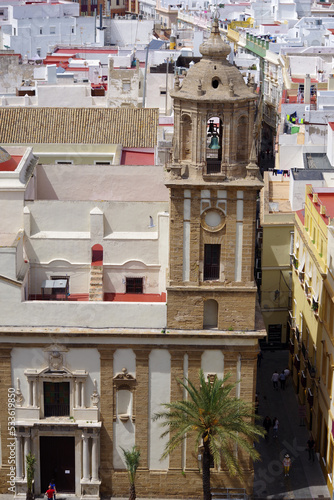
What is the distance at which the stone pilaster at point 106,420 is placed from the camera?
4928 cm

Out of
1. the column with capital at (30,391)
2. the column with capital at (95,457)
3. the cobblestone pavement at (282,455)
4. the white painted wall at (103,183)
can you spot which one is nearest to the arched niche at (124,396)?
the column with capital at (95,457)

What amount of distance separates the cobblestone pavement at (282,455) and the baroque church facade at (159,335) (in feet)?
9.48

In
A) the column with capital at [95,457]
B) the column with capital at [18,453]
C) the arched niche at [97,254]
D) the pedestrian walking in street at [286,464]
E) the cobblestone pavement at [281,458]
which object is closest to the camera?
the column with capital at [95,457]

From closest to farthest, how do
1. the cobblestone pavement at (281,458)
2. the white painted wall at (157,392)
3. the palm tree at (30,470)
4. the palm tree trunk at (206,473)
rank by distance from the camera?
the palm tree trunk at (206,473) → the palm tree at (30,470) → the white painted wall at (157,392) → the cobblestone pavement at (281,458)

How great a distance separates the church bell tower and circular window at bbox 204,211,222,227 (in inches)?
1.8

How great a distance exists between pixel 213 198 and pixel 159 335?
22.1ft

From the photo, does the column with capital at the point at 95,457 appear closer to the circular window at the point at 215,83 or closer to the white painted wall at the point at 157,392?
the white painted wall at the point at 157,392

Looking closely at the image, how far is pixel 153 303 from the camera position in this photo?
4881cm

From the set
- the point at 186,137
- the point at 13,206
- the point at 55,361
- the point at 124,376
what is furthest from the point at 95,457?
the point at 186,137

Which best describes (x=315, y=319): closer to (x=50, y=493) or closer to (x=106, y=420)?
(x=106, y=420)

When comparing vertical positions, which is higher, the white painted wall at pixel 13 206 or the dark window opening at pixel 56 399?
the white painted wall at pixel 13 206

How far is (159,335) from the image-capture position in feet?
160

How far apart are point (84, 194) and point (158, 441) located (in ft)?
53.5

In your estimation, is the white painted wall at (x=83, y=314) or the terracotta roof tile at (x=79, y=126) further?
the terracotta roof tile at (x=79, y=126)
